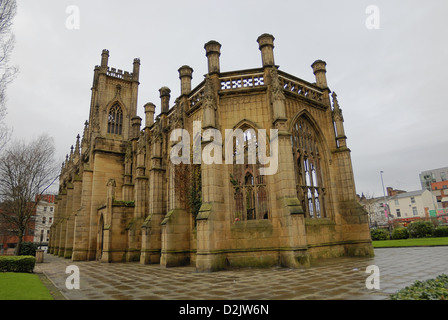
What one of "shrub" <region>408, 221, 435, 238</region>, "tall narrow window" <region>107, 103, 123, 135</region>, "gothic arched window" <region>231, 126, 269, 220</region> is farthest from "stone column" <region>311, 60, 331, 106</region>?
"tall narrow window" <region>107, 103, 123, 135</region>

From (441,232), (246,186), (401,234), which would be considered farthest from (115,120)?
(441,232)

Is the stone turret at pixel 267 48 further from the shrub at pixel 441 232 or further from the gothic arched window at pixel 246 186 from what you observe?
the shrub at pixel 441 232

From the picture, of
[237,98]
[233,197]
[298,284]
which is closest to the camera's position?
[298,284]

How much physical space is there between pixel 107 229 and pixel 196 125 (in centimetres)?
1093

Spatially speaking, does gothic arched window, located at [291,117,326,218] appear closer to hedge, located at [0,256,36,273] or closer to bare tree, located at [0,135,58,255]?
hedge, located at [0,256,36,273]

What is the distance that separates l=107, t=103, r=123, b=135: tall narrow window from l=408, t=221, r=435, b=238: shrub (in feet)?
111

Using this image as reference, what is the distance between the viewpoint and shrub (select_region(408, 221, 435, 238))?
27203 millimetres

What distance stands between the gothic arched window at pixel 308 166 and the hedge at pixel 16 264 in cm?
1423

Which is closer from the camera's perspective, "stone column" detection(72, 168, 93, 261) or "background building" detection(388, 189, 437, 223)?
"stone column" detection(72, 168, 93, 261)

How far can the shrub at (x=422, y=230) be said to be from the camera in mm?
27203

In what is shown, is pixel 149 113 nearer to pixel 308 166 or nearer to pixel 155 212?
pixel 155 212
